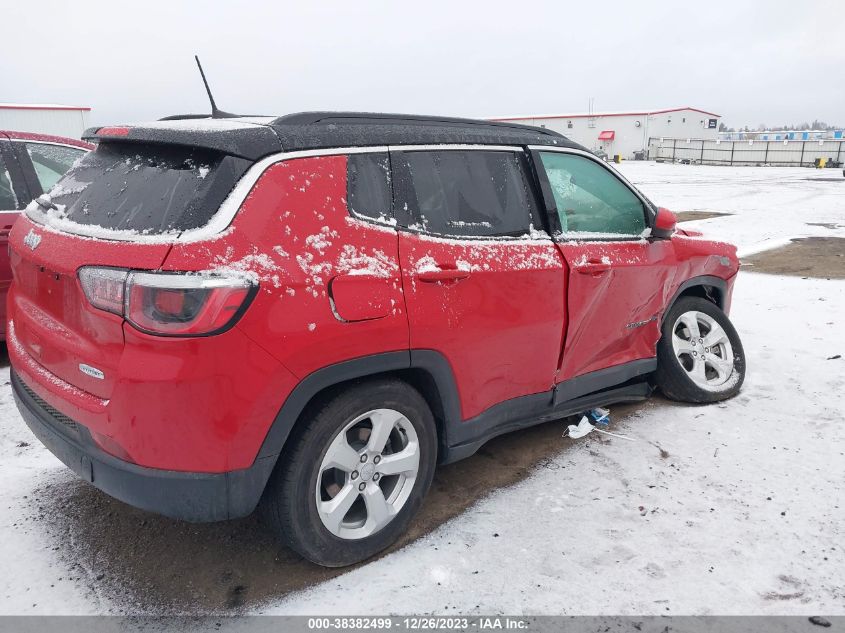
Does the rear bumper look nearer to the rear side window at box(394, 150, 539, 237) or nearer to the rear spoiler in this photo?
the rear spoiler

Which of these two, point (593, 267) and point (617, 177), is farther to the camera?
point (617, 177)

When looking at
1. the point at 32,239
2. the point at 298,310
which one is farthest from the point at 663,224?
the point at 32,239

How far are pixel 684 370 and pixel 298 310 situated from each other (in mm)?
2956

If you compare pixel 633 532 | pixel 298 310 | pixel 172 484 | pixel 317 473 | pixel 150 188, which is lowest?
pixel 633 532

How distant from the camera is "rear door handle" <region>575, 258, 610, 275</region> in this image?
332 cm

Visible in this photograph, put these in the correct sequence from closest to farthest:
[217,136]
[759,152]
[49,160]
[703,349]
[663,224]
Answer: [217,136]
[663,224]
[703,349]
[49,160]
[759,152]

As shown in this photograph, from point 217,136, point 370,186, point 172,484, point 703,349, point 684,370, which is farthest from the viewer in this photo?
point 703,349

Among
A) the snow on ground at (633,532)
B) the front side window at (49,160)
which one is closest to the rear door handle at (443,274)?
the snow on ground at (633,532)

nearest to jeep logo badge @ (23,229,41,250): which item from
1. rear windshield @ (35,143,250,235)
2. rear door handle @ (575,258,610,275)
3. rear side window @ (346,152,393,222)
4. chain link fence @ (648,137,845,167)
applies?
rear windshield @ (35,143,250,235)

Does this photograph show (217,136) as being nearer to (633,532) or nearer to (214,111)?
(214,111)

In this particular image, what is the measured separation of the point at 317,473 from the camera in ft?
7.98

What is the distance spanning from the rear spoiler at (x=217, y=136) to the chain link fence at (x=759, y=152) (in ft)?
167

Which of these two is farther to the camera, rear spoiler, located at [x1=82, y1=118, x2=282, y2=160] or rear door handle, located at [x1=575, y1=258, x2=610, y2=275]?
rear door handle, located at [x1=575, y1=258, x2=610, y2=275]

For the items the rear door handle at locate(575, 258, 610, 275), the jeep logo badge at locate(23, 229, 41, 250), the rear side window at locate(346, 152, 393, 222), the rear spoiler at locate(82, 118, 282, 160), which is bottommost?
the rear door handle at locate(575, 258, 610, 275)
